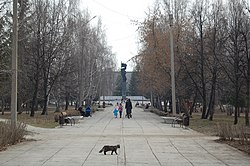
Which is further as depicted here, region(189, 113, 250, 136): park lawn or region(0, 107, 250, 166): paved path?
region(189, 113, 250, 136): park lawn

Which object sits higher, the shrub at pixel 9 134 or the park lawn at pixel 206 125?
the shrub at pixel 9 134

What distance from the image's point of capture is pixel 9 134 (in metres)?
14.1

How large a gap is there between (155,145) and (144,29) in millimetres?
24644

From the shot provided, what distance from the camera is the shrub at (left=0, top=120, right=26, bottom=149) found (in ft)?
44.0

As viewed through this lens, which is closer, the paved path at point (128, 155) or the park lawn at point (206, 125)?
the paved path at point (128, 155)

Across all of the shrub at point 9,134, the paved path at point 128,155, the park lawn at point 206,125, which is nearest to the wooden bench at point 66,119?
the park lawn at point 206,125

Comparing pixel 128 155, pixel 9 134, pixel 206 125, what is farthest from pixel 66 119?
pixel 128 155

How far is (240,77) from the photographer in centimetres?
2845

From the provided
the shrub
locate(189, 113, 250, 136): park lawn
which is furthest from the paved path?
locate(189, 113, 250, 136): park lawn

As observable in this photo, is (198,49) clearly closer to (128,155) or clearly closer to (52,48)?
(52,48)

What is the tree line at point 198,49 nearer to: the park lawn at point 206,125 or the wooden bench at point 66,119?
the park lawn at point 206,125

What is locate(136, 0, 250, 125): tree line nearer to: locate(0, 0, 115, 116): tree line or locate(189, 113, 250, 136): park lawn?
locate(189, 113, 250, 136): park lawn

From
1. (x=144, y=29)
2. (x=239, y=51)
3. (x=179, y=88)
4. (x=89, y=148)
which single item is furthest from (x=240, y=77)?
(x=89, y=148)

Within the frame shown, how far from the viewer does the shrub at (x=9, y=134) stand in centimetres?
1341
